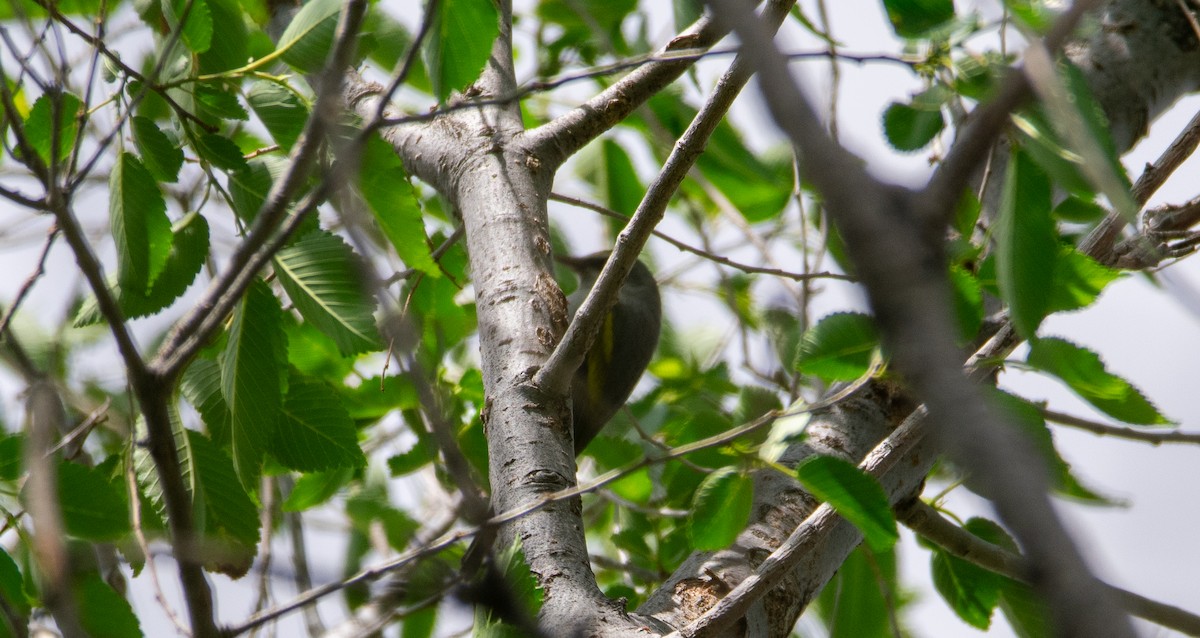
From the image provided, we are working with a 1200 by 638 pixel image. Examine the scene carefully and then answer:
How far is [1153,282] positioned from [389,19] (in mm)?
2211

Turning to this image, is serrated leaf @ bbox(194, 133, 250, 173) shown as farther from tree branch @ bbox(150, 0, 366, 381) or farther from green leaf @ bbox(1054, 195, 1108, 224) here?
green leaf @ bbox(1054, 195, 1108, 224)

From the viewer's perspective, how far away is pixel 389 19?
2918 millimetres

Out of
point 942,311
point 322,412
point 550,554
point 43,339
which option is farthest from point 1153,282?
point 43,339

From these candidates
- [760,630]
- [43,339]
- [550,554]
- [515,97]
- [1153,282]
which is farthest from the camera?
[43,339]

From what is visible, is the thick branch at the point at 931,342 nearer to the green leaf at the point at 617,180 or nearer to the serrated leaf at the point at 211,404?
the serrated leaf at the point at 211,404

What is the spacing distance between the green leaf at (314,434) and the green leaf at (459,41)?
685 mm

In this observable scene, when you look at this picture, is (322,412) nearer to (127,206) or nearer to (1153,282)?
(127,206)

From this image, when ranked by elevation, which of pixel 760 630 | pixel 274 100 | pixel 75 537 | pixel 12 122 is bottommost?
pixel 760 630

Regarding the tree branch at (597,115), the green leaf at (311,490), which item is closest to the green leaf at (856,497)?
the tree branch at (597,115)

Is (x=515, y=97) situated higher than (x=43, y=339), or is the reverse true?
(x=43, y=339)

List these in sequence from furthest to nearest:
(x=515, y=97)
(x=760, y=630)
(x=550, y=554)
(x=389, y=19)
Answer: (x=389, y=19) → (x=760, y=630) → (x=550, y=554) → (x=515, y=97)

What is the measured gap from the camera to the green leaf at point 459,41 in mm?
1690

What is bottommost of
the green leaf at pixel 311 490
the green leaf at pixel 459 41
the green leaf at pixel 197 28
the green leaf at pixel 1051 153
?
the green leaf at pixel 1051 153

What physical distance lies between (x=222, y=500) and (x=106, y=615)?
0.26 meters
